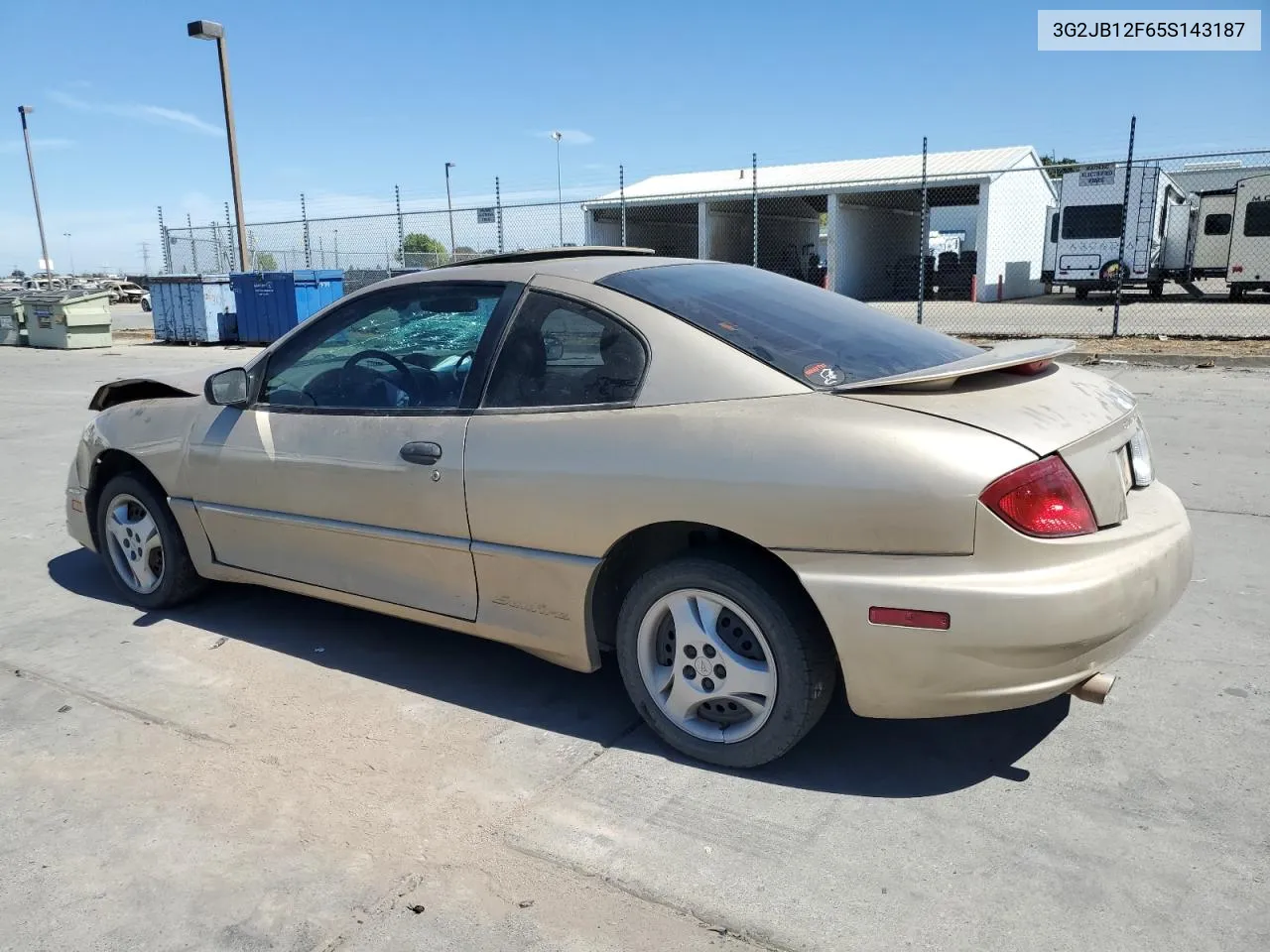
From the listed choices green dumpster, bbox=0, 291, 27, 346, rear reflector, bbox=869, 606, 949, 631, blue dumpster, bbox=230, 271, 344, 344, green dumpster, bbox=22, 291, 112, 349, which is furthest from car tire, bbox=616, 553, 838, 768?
green dumpster, bbox=0, 291, 27, 346

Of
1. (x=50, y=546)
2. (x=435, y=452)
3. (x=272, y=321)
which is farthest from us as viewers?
(x=272, y=321)

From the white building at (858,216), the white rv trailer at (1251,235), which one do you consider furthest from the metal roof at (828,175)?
the white rv trailer at (1251,235)

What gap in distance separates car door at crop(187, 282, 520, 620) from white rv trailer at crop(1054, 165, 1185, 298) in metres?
26.7

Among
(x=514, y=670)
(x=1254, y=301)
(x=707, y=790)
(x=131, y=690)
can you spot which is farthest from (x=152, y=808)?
(x=1254, y=301)

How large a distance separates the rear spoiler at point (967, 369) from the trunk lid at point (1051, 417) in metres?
0.02

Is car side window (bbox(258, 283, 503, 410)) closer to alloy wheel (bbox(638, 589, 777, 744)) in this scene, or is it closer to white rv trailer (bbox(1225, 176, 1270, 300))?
alloy wheel (bbox(638, 589, 777, 744))

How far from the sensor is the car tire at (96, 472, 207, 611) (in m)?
4.38

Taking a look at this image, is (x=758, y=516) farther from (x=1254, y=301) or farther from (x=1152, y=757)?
(x=1254, y=301)

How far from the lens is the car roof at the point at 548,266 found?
347 cm

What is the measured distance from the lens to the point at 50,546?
5762mm

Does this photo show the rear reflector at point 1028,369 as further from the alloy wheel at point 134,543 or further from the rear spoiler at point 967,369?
the alloy wheel at point 134,543

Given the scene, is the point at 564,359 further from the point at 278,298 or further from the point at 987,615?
the point at 278,298

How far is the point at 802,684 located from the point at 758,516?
1.64ft

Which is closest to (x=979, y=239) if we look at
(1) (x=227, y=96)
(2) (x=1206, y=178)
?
(2) (x=1206, y=178)
